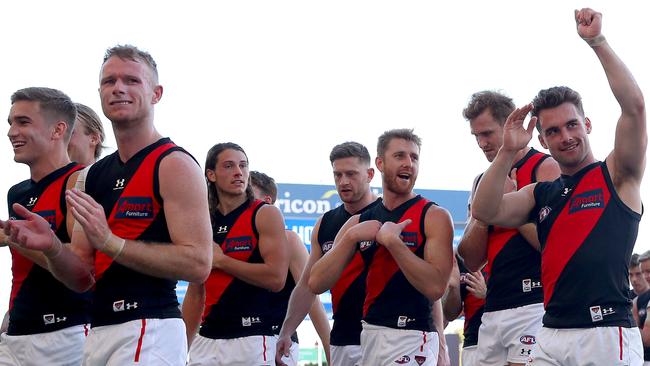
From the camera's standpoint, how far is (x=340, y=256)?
284 inches

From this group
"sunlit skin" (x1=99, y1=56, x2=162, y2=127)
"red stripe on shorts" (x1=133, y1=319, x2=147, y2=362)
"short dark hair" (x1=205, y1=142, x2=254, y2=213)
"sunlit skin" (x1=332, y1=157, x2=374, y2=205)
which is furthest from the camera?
"short dark hair" (x1=205, y1=142, x2=254, y2=213)

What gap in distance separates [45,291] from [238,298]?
234 cm

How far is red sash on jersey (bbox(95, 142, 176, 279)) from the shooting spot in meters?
5.07

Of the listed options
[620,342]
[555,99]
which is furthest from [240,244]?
[620,342]

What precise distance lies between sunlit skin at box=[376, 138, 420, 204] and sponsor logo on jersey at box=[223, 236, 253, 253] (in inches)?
62.2

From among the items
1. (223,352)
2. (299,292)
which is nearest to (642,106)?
(299,292)

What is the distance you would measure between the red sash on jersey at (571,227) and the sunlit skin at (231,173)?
3611mm

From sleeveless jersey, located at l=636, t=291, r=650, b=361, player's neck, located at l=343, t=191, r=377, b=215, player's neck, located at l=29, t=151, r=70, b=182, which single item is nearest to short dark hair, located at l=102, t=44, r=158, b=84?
player's neck, located at l=29, t=151, r=70, b=182

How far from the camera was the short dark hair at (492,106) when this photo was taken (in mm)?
7312

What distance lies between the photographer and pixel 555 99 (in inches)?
237

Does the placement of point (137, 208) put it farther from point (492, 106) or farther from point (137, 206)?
point (492, 106)

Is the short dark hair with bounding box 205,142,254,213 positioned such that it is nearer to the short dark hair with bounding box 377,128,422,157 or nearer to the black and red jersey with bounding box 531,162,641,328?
the short dark hair with bounding box 377,128,422,157

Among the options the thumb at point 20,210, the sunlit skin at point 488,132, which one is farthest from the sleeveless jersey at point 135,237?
the sunlit skin at point 488,132

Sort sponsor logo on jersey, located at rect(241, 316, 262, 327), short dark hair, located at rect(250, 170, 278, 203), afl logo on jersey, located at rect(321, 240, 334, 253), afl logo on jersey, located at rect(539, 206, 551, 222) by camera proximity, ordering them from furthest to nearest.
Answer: short dark hair, located at rect(250, 170, 278, 203) < afl logo on jersey, located at rect(321, 240, 334, 253) < sponsor logo on jersey, located at rect(241, 316, 262, 327) < afl logo on jersey, located at rect(539, 206, 551, 222)
